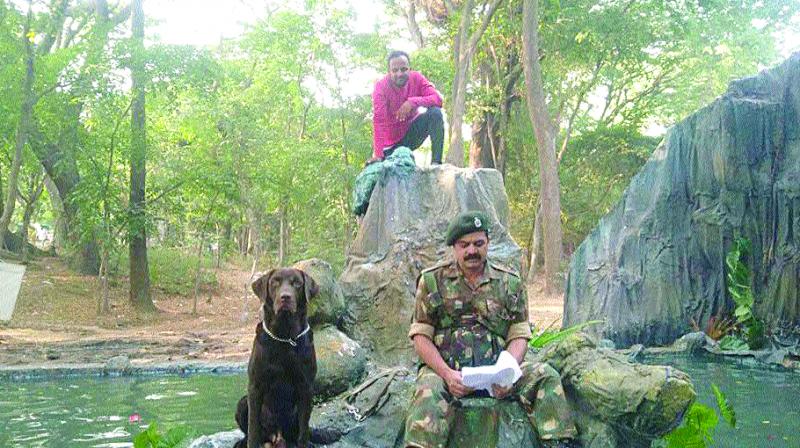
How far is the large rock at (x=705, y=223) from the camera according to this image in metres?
13.2

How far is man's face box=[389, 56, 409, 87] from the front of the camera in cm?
830

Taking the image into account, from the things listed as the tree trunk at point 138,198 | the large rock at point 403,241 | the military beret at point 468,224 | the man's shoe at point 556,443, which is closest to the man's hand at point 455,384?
the man's shoe at point 556,443

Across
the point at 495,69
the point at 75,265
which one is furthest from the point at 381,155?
the point at 495,69

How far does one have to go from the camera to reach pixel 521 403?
468cm

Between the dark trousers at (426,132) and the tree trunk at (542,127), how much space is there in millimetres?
10435

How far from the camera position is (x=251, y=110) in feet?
63.9

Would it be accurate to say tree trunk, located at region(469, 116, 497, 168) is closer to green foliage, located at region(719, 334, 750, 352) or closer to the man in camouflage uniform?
green foliage, located at region(719, 334, 750, 352)

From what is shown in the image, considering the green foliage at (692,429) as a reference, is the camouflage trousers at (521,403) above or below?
above

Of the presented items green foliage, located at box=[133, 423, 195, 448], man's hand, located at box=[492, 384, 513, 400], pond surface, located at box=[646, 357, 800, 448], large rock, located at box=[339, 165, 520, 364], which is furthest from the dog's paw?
pond surface, located at box=[646, 357, 800, 448]

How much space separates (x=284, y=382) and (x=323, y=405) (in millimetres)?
1340

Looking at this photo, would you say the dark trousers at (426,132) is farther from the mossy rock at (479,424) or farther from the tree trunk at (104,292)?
the tree trunk at (104,292)

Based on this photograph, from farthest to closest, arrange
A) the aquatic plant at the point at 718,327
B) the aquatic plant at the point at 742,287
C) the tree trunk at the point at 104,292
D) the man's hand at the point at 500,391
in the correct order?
the tree trunk at the point at 104,292, the aquatic plant at the point at 718,327, the aquatic plant at the point at 742,287, the man's hand at the point at 500,391

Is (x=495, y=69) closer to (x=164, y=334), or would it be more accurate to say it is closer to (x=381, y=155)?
(x=164, y=334)

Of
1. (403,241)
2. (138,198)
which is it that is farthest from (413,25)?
(403,241)
